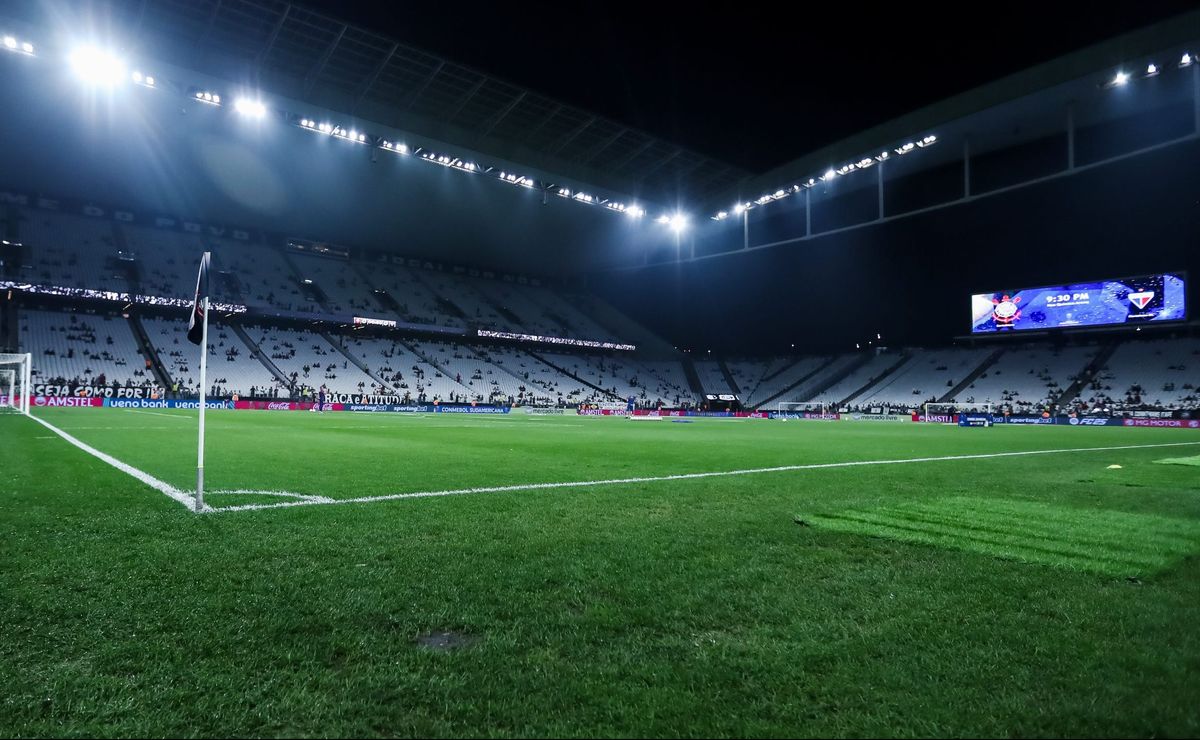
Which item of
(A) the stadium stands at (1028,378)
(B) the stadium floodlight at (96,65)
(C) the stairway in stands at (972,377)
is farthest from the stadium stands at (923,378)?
(B) the stadium floodlight at (96,65)

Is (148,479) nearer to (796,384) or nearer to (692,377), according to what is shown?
(796,384)

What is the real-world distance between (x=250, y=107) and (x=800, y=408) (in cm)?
4507

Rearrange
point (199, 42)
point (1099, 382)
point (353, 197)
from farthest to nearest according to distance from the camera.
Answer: point (353, 197), point (1099, 382), point (199, 42)

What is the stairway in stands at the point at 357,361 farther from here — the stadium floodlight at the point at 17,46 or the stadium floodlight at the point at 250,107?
the stadium floodlight at the point at 17,46

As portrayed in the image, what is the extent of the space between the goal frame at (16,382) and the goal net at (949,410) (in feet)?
166

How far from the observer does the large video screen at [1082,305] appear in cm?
3697

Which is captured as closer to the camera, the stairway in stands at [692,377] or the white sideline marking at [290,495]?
the white sideline marking at [290,495]

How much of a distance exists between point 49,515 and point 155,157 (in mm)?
42221

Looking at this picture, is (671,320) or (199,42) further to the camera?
(671,320)

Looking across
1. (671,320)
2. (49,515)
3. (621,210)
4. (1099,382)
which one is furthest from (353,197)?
(1099,382)

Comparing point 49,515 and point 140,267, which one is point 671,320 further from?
point 49,515

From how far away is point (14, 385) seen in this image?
104ft

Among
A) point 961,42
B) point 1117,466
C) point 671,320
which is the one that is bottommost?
point 1117,466

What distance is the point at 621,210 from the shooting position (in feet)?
147
